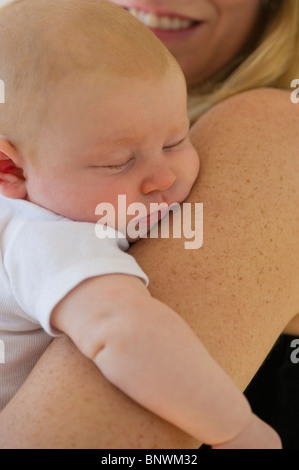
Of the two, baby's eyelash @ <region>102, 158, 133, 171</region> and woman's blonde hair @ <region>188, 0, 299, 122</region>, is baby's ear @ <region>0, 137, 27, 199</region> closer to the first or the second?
baby's eyelash @ <region>102, 158, 133, 171</region>

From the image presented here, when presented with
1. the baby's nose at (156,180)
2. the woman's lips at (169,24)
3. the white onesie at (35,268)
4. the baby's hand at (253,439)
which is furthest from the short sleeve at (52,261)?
the woman's lips at (169,24)

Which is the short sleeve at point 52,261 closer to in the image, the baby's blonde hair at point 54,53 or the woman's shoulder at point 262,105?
the baby's blonde hair at point 54,53

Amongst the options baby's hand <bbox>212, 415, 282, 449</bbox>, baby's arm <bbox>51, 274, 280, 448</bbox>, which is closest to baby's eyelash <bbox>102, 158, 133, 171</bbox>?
baby's arm <bbox>51, 274, 280, 448</bbox>

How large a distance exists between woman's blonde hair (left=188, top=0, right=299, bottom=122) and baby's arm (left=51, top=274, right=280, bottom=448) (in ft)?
2.38

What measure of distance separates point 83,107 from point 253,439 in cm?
52

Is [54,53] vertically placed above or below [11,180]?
above

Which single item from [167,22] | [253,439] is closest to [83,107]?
[253,439]

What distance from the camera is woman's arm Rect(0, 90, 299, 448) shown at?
84 cm

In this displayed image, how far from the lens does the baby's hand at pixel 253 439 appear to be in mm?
812

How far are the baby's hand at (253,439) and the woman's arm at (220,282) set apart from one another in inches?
3.3

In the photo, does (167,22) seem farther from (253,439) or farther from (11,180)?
(253,439)

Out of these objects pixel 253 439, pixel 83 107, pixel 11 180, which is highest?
pixel 83 107

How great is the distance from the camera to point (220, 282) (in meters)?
1.00

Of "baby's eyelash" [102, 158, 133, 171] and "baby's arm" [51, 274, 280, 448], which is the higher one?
"baby's eyelash" [102, 158, 133, 171]
